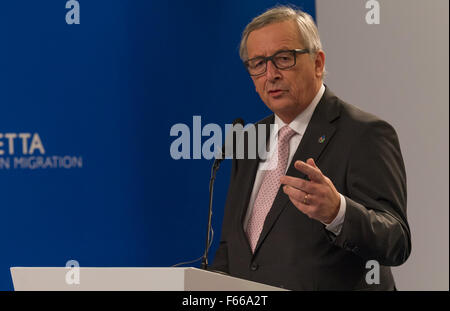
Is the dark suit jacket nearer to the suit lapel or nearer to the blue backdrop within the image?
the suit lapel

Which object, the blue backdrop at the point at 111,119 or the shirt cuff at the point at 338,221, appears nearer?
the shirt cuff at the point at 338,221

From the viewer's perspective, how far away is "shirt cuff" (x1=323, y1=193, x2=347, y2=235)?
186cm

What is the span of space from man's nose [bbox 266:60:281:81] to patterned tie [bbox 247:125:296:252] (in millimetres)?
222

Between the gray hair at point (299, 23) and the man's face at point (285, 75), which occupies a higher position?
the gray hair at point (299, 23)

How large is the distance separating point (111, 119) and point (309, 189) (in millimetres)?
2035

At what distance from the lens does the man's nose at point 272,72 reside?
2379 mm

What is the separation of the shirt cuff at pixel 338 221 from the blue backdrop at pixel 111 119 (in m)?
1.75

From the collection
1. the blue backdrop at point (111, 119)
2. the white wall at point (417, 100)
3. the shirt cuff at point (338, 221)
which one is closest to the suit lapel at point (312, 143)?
the shirt cuff at point (338, 221)

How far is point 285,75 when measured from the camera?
94.0 inches

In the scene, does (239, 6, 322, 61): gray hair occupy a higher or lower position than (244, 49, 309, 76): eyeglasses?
higher

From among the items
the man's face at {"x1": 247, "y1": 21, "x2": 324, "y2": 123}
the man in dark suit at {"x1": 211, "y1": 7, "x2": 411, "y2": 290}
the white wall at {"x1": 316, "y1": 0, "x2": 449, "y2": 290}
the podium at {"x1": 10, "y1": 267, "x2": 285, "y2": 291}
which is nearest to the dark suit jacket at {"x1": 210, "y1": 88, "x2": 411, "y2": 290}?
the man in dark suit at {"x1": 211, "y1": 7, "x2": 411, "y2": 290}

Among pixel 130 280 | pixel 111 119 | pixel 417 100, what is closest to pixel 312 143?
pixel 130 280

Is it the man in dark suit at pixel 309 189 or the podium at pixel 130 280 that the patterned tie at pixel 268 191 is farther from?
the podium at pixel 130 280

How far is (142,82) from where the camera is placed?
3.55 m
